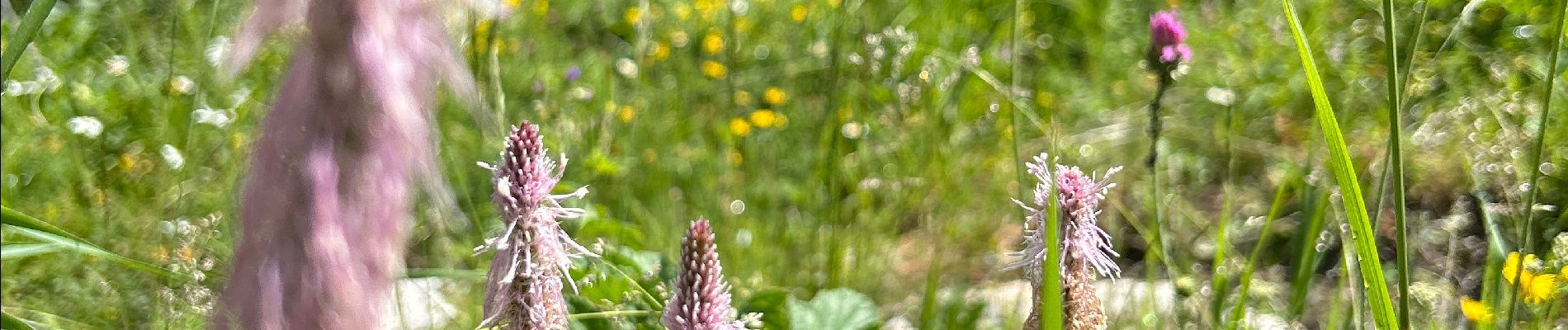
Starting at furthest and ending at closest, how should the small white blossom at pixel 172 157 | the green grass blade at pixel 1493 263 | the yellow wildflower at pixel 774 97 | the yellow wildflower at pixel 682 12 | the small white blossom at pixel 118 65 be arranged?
the yellow wildflower at pixel 682 12 → the yellow wildflower at pixel 774 97 → the small white blossom at pixel 118 65 → the small white blossom at pixel 172 157 → the green grass blade at pixel 1493 263

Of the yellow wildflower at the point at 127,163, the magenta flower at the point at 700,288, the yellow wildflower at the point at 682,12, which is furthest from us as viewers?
the yellow wildflower at the point at 682,12

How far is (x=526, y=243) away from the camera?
2.79 ft

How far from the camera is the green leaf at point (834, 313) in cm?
140

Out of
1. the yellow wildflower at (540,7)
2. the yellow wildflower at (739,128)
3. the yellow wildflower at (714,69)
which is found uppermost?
the yellow wildflower at (540,7)

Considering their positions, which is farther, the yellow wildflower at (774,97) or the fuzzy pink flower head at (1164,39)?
the yellow wildflower at (774,97)

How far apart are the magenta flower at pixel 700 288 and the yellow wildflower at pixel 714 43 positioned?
108 inches

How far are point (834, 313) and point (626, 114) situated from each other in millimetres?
1792

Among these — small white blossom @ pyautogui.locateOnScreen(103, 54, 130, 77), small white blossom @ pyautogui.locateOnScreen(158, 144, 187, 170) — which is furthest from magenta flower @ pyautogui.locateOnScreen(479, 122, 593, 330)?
small white blossom @ pyautogui.locateOnScreen(103, 54, 130, 77)

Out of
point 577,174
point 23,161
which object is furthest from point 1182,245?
point 23,161

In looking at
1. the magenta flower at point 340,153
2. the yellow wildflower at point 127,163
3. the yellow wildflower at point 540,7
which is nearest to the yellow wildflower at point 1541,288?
the magenta flower at point 340,153

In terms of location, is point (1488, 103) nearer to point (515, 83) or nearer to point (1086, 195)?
point (1086, 195)

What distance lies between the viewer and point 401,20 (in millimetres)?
473

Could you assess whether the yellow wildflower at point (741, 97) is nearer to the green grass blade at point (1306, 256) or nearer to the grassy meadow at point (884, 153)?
the grassy meadow at point (884, 153)

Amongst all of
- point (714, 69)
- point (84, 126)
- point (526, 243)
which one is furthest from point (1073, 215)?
point (714, 69)
